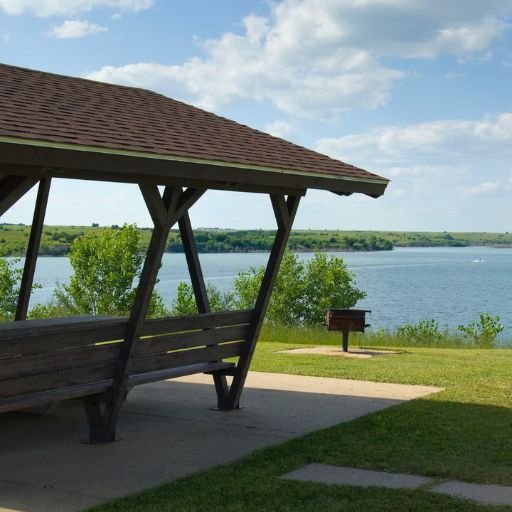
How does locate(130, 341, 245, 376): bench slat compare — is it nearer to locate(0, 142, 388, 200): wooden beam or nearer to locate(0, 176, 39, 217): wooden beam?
locate(0, 142, 388, 200): wooden beam

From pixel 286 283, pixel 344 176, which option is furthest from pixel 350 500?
pixel 286 283

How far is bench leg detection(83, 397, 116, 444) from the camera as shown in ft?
26.1

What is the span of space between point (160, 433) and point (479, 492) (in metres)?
3.21

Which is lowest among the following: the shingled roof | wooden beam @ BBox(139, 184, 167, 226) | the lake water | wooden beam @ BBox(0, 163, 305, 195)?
the lake water

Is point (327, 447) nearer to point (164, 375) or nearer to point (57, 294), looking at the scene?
point (164, 375)

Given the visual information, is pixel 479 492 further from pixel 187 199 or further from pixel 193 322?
pixel 193 322

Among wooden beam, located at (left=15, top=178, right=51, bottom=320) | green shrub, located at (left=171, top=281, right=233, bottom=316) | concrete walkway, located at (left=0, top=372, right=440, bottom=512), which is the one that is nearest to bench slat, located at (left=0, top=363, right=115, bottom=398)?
concrete walkway, located at (left=0, top=372, right=440, bottom=512)

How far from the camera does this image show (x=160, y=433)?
8.38m

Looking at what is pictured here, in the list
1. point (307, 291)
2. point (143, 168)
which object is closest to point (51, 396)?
point (143, 168)

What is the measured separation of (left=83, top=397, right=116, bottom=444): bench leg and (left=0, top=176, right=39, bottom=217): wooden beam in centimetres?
271

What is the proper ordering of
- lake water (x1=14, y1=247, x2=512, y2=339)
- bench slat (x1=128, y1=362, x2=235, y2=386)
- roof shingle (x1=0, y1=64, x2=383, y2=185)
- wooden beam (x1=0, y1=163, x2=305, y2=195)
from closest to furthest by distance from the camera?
wooden beam (x1=0, y1=163, x2=305, y2=195) → roof shingle (x1=0, y1=64, x2=383, y2=185) → bench slat (x1=128, y1=362, x2=235, y2=386) → lake water (x1=14, y1=247, x2=512, y2=339)

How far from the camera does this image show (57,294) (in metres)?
29.6

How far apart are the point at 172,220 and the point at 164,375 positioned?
5.40ft

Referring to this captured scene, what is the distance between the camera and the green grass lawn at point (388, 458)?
232 inches
